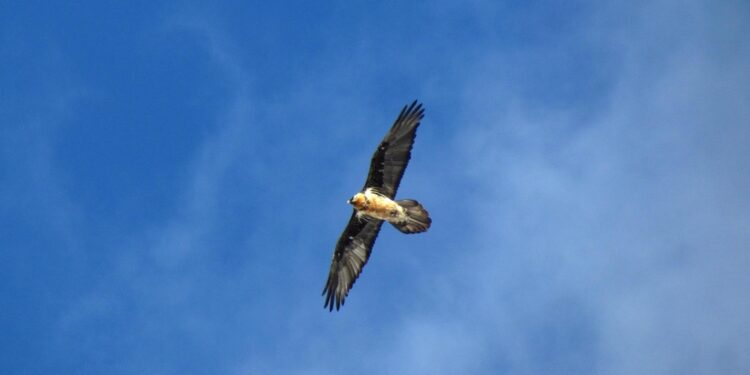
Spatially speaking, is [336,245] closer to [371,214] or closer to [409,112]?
[371,214]

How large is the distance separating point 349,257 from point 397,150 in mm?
3565

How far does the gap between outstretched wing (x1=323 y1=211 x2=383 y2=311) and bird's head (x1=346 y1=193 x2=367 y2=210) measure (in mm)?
1185

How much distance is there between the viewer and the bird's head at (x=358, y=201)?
83.7 feet

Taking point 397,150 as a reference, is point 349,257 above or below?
below

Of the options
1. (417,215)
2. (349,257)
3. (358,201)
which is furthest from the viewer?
(349,257)

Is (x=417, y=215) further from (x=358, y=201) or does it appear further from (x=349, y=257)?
(x=349, y=257)

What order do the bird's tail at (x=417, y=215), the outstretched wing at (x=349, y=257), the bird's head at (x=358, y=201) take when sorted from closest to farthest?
the bird's tail at (x=417, y=215), the bird's head at (x=358, y=201), the outstretched wing at (x=349, y=257)

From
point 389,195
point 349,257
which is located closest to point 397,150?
point 389,195

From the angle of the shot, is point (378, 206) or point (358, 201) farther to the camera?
point (358, 201)

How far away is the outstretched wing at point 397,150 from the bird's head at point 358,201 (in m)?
0.67

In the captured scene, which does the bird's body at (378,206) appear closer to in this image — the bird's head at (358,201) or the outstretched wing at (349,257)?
the bird's head at (358,201)

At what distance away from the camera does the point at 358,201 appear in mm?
25516

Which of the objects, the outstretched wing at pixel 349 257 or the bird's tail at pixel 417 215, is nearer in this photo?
the bird's tail at pixel 417 215

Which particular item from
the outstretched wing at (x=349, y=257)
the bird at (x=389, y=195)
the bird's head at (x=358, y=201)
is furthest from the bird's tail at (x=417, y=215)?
the outstretched wing at (x=349, y=257)
